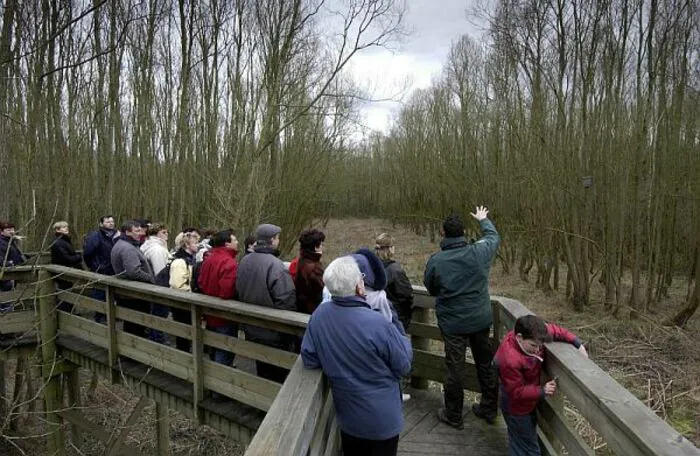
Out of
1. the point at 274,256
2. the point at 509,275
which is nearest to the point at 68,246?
the point at 274,256

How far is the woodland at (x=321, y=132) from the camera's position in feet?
34.4

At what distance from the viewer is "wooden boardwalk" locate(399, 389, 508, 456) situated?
146 inches

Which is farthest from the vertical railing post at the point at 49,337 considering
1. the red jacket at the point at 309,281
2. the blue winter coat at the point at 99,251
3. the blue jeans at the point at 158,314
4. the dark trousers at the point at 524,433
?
the dark trousers at the point at 524,433

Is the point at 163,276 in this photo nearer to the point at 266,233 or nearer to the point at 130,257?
the point at 130,257

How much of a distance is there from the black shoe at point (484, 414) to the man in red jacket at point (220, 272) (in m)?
2.37

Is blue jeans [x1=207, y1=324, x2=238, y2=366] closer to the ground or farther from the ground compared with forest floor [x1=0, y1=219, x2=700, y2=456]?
farther from the ground

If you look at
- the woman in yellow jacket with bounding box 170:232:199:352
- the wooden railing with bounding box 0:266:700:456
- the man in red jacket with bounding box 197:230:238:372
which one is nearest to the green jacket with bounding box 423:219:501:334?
the wooden railing with bounding box 0:266:700:456

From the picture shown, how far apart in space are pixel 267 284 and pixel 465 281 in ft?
5.28

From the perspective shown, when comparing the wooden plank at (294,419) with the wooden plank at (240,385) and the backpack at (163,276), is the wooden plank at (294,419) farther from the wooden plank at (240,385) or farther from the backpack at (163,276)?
the backpack at (163,276)

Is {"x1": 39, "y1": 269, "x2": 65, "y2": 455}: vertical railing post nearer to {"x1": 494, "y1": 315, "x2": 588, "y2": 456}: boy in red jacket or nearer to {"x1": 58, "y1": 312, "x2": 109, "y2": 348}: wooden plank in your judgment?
{"x1": 58, "y1": 312, "x2": 109, "y2": 348}: wooden plank

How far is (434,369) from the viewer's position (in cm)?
461

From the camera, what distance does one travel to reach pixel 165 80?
1606cm

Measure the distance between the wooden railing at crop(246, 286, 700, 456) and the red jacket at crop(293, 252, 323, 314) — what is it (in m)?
1.27

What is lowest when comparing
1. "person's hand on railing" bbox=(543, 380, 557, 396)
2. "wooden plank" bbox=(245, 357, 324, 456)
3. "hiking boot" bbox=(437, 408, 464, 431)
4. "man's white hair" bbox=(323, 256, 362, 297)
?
"hiking boot" bbox=(437, 408, 464, 431)
